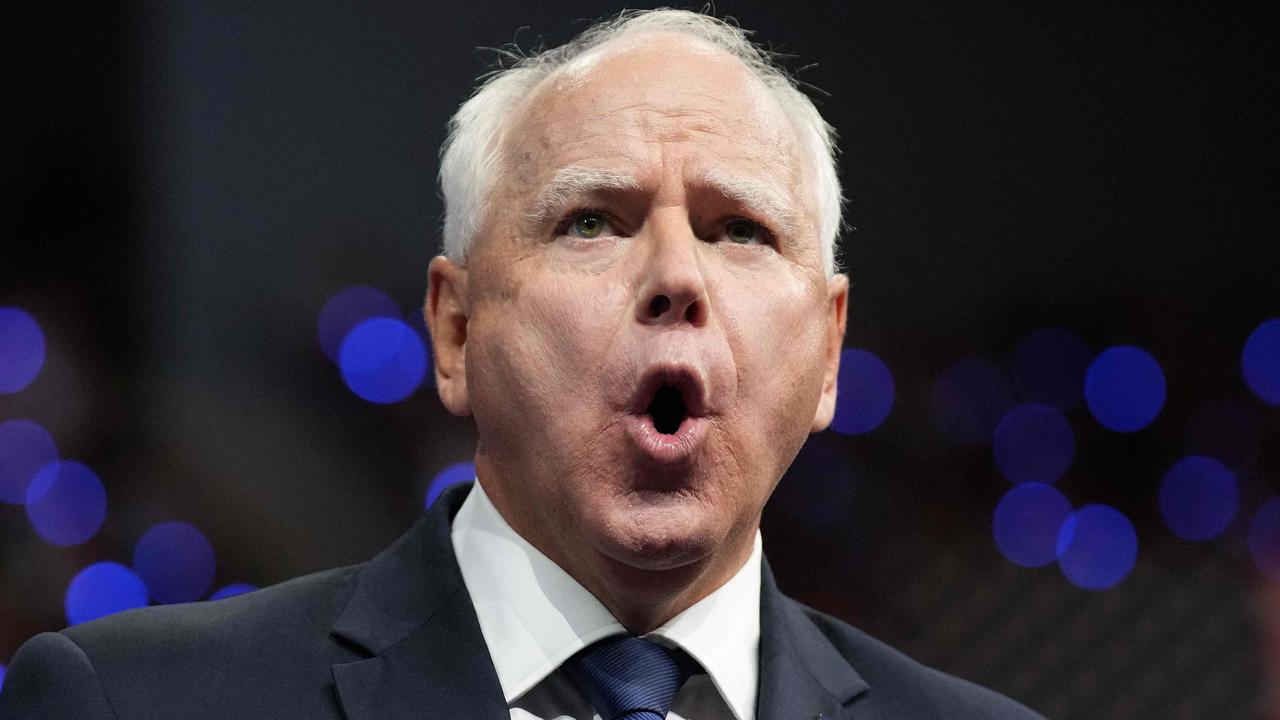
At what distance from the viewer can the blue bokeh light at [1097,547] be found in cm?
308

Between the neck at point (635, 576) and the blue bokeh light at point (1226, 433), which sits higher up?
the neck at point (635, 576)

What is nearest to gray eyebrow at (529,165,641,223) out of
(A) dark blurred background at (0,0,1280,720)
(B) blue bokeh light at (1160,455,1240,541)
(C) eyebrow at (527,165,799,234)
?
(C) eyebrow at (527,165,799,234)

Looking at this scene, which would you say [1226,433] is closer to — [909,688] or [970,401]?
[970,401]

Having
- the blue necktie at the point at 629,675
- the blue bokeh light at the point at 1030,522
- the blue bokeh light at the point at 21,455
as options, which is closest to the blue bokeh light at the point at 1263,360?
the blue bokeh light at the point at 1030,522

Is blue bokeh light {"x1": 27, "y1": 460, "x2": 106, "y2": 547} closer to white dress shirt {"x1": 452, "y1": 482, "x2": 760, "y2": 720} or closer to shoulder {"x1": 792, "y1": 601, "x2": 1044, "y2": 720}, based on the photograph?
white dress shirt {"x1": 452, "y1": 482, "x2": 760, "y2": 720}

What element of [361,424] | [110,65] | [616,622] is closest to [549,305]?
[616,622]

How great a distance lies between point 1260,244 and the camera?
330 cm

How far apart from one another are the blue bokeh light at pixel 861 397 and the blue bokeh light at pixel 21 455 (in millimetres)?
1608

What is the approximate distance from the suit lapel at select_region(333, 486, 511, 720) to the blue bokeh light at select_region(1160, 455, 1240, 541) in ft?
6.42

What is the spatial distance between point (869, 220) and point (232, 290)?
140 centimetres

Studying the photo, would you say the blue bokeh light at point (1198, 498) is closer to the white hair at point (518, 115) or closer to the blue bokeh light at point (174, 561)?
the white hair at point (518, 115)

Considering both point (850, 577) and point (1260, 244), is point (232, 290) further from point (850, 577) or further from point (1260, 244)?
point (1260, 244)

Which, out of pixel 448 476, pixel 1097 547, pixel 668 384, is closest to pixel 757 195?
pixel 668 384

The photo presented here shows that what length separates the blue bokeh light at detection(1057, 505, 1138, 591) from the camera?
10.1ft
